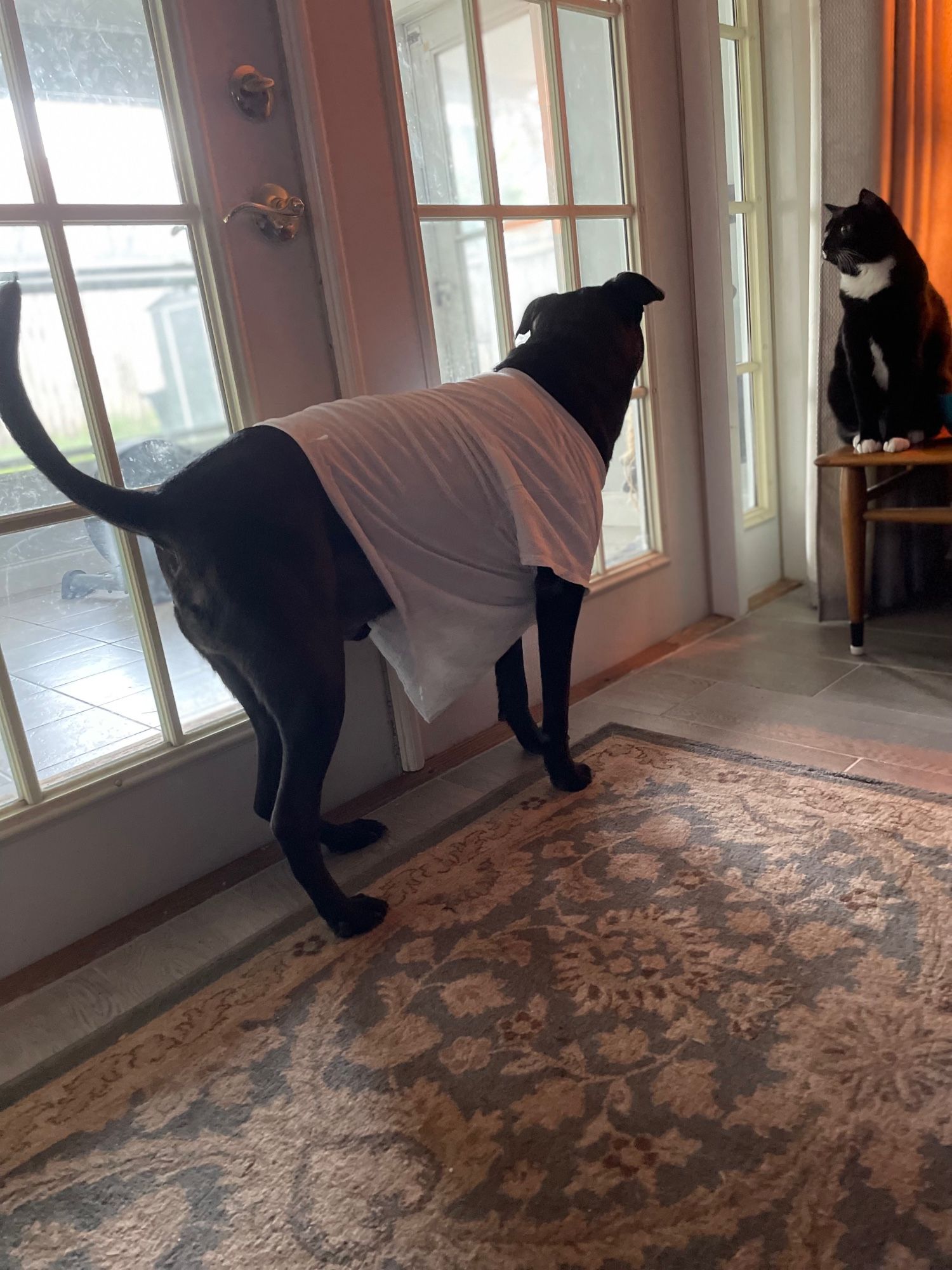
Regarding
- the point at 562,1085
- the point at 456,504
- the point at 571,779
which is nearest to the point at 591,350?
the point at 456,504

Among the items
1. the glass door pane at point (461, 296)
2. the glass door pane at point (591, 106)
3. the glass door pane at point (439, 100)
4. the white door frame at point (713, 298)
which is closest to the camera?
the glass door pane at point (439, 100)

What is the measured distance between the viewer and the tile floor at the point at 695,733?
1320 mm

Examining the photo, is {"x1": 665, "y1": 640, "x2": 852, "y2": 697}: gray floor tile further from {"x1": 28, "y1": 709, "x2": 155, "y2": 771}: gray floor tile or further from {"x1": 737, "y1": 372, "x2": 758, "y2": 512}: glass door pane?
{"x1": 28, "y1": 709, "x2": 155, "y2": 771}: gray floor tile

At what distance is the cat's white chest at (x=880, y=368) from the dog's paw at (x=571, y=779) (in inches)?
45.6

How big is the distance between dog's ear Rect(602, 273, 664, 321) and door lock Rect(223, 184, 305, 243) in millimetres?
572

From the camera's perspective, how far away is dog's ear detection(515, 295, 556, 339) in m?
1.70

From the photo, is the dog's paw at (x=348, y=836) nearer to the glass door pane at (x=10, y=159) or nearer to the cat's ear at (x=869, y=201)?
the glass door pane at (x=10, y=159)

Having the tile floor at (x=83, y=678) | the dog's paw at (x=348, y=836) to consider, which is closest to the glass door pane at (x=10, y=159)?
the tile floor at (x=83, y=678)

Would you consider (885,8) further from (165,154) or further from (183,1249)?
(183,1249)

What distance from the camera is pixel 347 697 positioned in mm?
1812

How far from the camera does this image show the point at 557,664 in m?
1.69

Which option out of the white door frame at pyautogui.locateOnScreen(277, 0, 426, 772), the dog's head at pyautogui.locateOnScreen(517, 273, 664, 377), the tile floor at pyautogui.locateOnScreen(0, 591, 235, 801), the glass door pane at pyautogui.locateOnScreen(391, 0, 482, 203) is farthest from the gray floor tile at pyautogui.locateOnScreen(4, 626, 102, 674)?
the glass door pane at pyautogui.locateOnScreen(391, 0, 482, 203)

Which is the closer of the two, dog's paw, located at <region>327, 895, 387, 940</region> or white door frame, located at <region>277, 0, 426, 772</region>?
dog's paw, located at <region>327, 895, 387, 940</region>

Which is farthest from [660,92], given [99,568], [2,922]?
[2,922]
